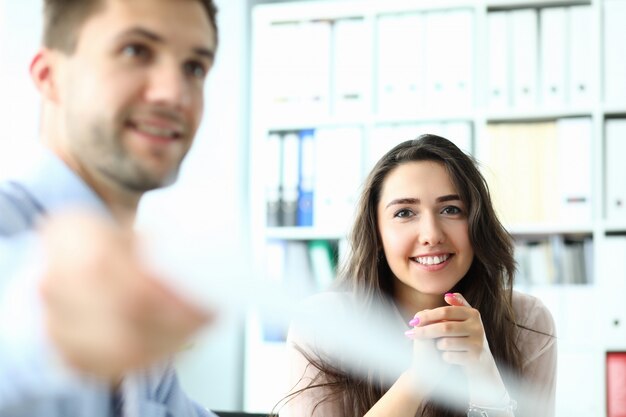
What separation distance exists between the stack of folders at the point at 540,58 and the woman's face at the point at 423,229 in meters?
Result: 0.94

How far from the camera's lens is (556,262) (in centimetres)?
205

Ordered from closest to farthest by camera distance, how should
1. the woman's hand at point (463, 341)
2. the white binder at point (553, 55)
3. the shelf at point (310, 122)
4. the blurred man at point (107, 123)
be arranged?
the blurred man at point (107, 123)
the woman's hand at point (463, 341)
the white binder at point (553, 55)
the shelf at point (310, 122)

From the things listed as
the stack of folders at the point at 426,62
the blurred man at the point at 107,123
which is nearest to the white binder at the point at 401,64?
the stack of folders at the point at 426,62

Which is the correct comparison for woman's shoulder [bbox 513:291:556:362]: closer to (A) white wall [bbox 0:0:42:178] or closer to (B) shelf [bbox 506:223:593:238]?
(B) shelf [bbox 506:223:593:238]

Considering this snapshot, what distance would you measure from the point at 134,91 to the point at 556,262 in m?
1.84

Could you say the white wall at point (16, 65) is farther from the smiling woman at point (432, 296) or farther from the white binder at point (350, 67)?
the smiling woman at point (432, 296)

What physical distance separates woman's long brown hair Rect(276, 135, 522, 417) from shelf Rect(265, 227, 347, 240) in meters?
0.83

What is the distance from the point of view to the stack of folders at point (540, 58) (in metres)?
2.04

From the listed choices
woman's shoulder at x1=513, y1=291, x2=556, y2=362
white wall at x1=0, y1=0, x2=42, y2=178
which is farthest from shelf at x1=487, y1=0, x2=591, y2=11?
white wall at x1=0, y1=0, x2=42, y2=178

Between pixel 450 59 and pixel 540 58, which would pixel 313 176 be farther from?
pixel 540 58

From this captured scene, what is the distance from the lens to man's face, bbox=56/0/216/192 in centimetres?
40

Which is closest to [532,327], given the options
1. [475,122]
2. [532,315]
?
[532,315]

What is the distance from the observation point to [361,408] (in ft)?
3.70

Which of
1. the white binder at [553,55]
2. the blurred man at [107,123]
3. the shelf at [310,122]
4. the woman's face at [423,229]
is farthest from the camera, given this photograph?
the shelf at [310,122]
